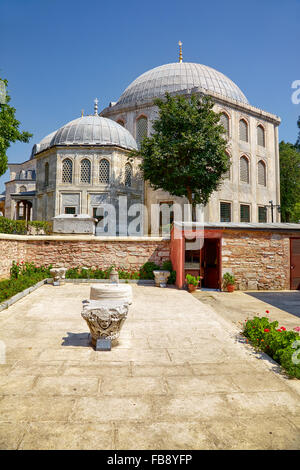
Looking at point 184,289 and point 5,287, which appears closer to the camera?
point 5,287

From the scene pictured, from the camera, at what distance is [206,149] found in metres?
19.8

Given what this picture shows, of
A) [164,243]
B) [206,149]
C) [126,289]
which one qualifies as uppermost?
[206,149]

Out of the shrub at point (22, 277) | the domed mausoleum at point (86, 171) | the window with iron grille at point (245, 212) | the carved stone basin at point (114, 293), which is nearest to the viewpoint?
the carved stone basin at point (114, 293)

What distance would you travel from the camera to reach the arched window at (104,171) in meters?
24.9

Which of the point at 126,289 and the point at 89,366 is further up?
the point at 126,289

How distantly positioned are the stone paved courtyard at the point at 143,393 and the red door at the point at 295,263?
8.18 meters

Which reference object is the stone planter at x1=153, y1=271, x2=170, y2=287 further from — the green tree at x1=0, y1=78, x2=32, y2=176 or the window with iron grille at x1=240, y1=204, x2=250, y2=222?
the window with iron grille at x1=240, y1=204, x2=250, y2=222

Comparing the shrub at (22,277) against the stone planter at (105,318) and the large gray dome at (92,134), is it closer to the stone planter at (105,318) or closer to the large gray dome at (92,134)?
the stone planter at (105,318)

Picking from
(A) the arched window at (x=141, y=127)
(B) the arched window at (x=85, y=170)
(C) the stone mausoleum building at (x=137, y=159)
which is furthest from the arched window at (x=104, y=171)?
(A) the arched window at (x=141, y=127)

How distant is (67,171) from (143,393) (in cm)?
2390

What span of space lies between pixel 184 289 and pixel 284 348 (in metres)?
7.71

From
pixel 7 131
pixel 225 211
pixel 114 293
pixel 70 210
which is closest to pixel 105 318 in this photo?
pixel 114 293
